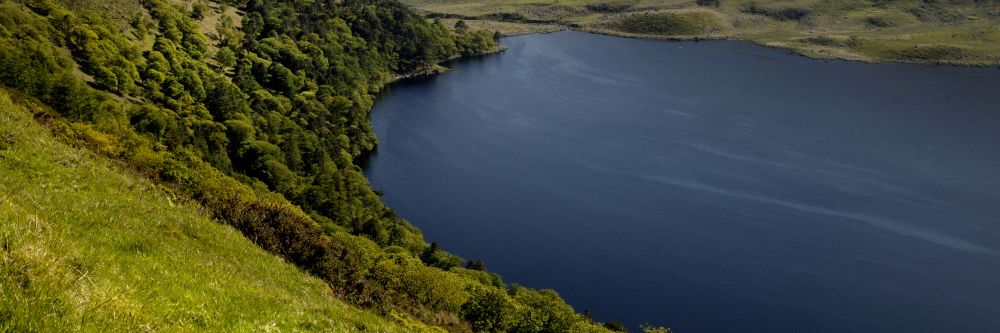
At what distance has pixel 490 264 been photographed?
108938mm

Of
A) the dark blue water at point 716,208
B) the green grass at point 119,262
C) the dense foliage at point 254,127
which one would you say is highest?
the green grass at point 119,262

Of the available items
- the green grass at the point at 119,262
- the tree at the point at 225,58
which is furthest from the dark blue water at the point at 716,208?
the green grass at the point at 119,262

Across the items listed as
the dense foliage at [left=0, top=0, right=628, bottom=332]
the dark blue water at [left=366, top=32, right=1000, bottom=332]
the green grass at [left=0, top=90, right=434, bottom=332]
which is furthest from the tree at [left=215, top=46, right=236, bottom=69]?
the green grass at [left=0, top=90, right=434, bottom=332]

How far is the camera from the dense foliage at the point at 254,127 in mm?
45938

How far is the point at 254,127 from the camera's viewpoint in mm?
Answer: 122188

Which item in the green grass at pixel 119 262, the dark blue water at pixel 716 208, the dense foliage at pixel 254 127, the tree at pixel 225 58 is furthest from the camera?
the tree at pixel 225 58

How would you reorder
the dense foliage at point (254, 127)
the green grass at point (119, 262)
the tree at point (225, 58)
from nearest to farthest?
the green grass at point (119, 262), the dense foliage at point (254, 127), the tree at point (225, 58)

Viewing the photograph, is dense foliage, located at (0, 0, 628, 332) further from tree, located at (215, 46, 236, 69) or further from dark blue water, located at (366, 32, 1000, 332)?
dark blue water, located at (366, 32, 1000, 332)

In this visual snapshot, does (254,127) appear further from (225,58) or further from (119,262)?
(119,262)

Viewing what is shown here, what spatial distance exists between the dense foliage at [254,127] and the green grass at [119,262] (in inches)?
209

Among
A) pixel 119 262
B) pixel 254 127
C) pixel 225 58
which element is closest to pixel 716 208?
pixel 254 127

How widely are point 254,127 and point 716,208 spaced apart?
84.2 metres

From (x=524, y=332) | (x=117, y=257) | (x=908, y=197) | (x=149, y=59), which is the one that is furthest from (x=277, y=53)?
(x=117, y=257)

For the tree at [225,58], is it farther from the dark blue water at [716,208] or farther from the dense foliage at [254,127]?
the dark blue water at [716,208]
